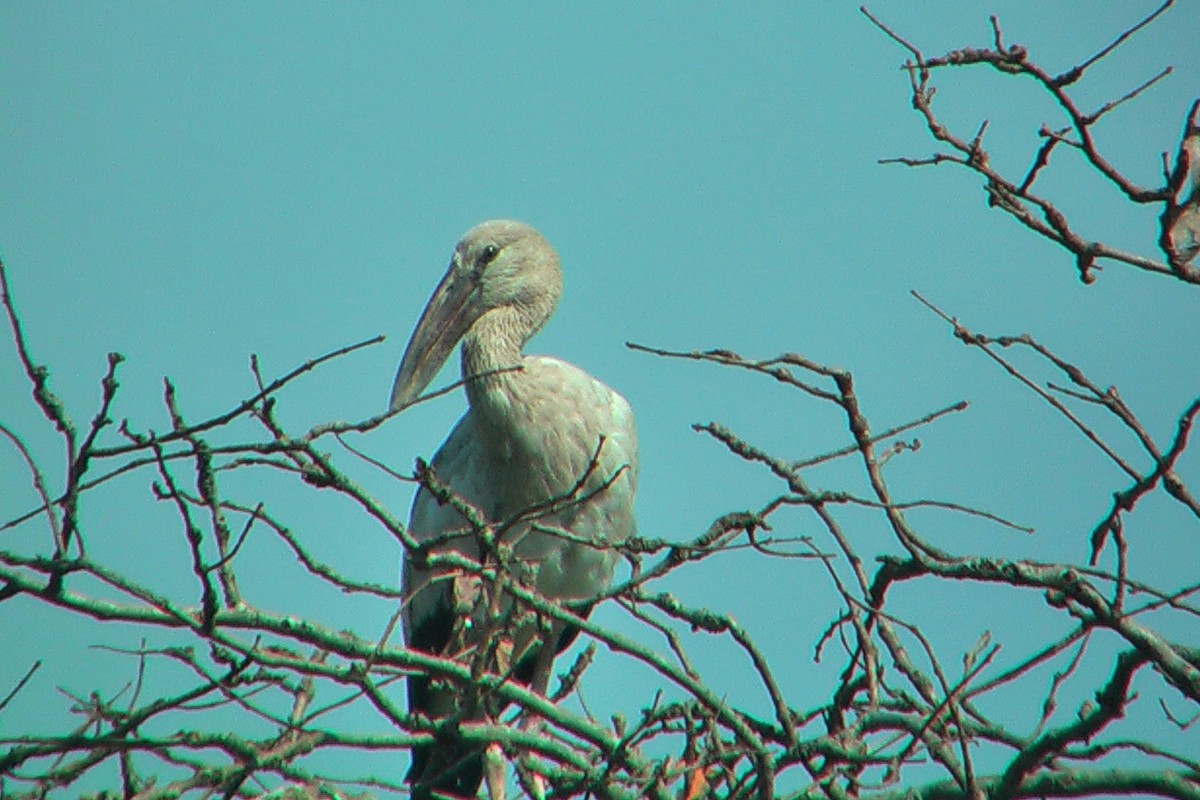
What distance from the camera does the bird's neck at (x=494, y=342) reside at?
658 centimetres

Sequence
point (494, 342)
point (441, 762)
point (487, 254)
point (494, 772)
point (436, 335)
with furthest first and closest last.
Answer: point (487, 254)
point (436, 335)
point (494, 342)
point (494, 772)
point (441, 762)

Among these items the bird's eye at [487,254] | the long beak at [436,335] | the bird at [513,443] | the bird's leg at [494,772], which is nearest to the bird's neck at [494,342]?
the bird at [513,443]

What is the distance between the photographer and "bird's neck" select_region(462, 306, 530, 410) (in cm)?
658

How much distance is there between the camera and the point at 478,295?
22.8 ft

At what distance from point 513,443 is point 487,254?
1218mm

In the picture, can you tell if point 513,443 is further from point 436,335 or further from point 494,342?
point 436,335

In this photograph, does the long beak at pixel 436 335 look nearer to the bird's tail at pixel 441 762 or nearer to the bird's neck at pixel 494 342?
the bird's neck at pixel 494 342

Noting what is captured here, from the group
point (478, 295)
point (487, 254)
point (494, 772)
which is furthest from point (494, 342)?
point (494, 772)

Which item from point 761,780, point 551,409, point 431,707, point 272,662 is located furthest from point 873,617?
point 431,707

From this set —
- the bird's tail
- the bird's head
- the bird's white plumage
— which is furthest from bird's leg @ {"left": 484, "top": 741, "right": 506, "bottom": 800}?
the bird's head

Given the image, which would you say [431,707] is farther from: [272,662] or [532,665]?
[272,662]

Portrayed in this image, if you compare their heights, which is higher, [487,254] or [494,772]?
[487,254]

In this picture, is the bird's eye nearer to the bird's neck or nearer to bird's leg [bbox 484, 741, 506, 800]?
the bird's neck

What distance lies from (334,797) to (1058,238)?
A: 6.38ft
